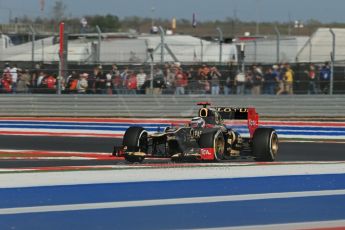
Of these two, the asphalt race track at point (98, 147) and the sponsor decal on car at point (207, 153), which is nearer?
the sponsor decal on car at point (207, 153)

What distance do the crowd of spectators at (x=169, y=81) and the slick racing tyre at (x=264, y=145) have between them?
1008 cm

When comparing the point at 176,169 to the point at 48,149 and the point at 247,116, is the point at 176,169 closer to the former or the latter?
the point at 247,116

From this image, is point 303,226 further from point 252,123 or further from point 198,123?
point 252,123

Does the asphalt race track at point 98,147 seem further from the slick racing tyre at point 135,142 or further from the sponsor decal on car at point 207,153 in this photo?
the sponsor decal on car at point 207,153

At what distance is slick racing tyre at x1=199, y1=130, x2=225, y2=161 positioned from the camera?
1053 cm

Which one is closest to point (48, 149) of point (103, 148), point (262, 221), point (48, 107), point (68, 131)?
point (103, 148)

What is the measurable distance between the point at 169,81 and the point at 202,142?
11.0 meters

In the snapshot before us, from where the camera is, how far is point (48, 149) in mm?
14000

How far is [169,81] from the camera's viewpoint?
2152 centimetres

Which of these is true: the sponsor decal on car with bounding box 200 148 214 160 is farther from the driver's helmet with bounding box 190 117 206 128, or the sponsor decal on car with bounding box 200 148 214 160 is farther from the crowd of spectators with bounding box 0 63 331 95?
the crowd of spectators with bounding box 0 63 331 95

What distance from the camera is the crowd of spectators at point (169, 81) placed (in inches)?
839

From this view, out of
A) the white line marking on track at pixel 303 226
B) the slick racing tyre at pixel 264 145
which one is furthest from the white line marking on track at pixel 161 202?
the slick racing tyre at pixel 264 145

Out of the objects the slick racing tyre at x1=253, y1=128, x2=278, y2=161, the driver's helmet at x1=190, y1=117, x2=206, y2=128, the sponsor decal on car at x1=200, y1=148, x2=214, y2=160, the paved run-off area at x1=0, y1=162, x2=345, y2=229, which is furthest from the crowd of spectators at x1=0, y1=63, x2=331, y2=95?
the paved run-off area at x1=0, y1=162, x2=345, y2=229

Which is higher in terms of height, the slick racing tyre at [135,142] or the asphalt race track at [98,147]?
the slick racing tyre at [135,142]
